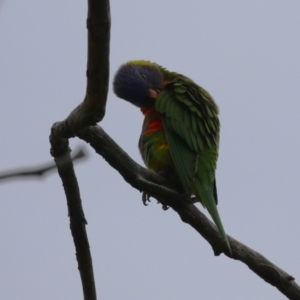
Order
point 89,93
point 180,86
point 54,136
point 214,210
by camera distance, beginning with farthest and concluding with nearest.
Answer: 1. point 180,86
2. point 214,210
3. point 54,136
4. point 89,93

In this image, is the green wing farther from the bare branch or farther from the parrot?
the bare branch

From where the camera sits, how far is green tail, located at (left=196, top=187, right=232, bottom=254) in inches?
163

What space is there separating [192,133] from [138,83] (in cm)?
79

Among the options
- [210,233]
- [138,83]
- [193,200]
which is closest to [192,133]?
[193,200]

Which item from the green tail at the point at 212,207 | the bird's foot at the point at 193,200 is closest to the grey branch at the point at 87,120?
the bird's foot at the point at 193,200

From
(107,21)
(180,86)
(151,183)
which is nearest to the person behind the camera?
(107,21)

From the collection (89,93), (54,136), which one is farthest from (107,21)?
(54,136)

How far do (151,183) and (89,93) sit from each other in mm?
1165

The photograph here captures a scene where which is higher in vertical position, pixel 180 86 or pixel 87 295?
pixel 180 86

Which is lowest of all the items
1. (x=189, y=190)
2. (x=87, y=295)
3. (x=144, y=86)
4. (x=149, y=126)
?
(x=87, y=295)

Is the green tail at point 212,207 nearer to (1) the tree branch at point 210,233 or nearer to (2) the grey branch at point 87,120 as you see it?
(1) the tree branch at point 210,233

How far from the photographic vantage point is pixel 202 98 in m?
5.18

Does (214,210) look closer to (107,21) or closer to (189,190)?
(189,190)

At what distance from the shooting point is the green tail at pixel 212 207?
4145mm
